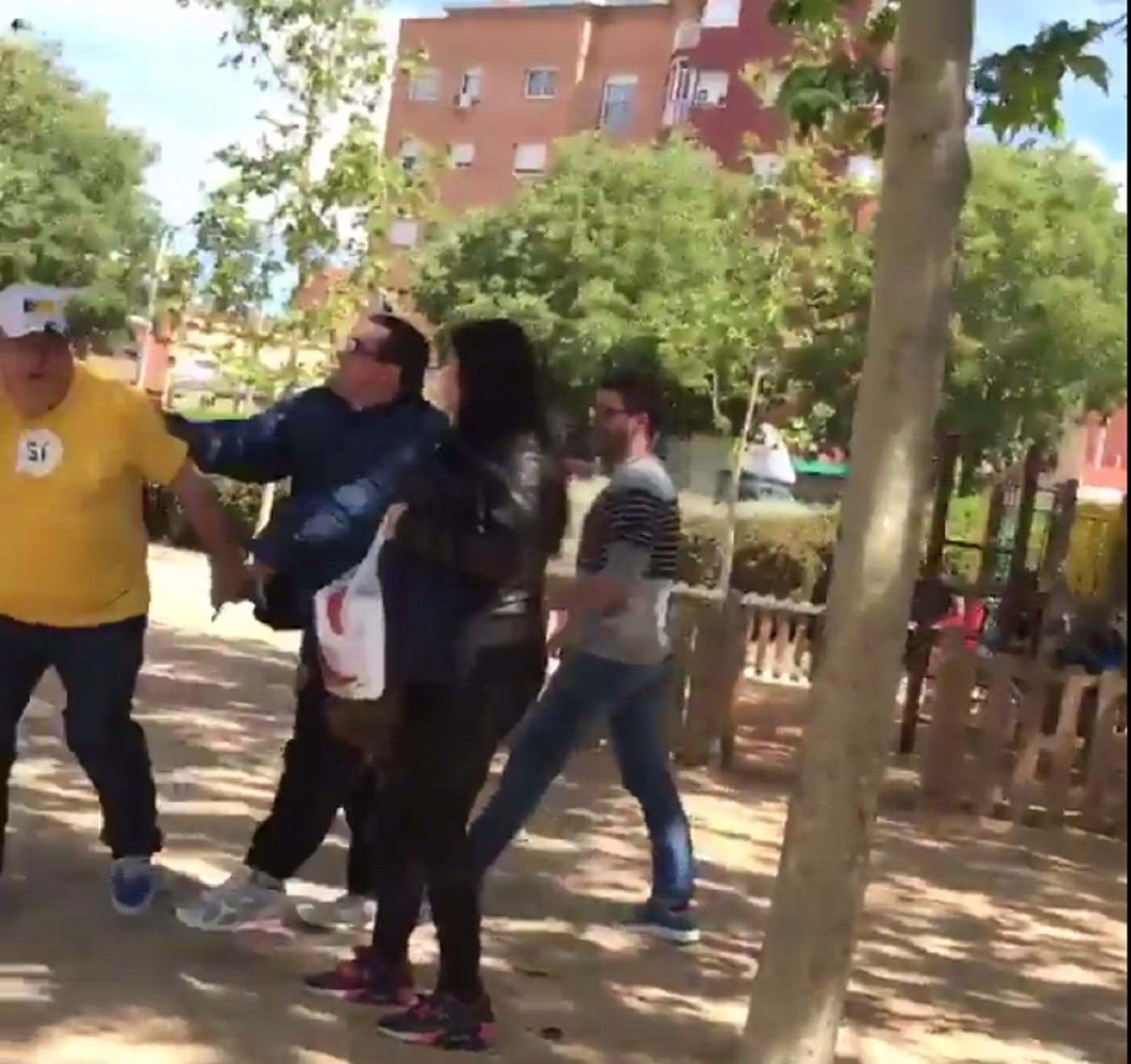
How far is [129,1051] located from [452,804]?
92 cm

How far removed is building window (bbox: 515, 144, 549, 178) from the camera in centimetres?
5206

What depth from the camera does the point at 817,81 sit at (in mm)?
5801

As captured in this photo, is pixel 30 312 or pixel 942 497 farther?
pixel 942 497

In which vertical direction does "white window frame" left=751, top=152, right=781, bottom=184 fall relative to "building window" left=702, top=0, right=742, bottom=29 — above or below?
below

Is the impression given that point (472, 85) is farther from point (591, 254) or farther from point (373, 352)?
point (373, 352)

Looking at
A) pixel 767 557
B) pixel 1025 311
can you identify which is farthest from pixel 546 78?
pixel 767 557

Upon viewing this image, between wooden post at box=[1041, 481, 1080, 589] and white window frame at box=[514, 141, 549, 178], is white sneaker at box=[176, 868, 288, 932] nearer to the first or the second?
wooden post at box=[1041, 481, 1080, 589]

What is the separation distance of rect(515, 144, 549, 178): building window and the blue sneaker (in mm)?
47742

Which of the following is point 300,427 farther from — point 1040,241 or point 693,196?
point 693,196

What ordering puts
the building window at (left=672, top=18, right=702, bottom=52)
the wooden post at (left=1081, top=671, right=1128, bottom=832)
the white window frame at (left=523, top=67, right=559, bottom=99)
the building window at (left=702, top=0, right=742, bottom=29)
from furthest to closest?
1. the white window frame at (left=523, top=67, right=559, bottom=99)
2. the building window at (left=672, top=18, right=702, bottom=52)
3. the building window at (left=702, top=0, right=742, bottom=29)
4. the wooden post at (left=1081, top=671, right=1128, bottom=832)

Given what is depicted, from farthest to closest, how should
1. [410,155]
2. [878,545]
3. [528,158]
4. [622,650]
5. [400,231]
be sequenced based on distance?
[528,158]
[400,231]
[410,155]
[622,650]
[878,545]

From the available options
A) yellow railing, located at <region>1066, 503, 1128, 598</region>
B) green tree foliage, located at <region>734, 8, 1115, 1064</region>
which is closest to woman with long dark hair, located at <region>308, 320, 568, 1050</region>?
green tree foliage, located at <region>734, 8, 1115, 1064</region>

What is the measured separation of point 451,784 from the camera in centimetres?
433

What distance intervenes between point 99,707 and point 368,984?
1066mm
